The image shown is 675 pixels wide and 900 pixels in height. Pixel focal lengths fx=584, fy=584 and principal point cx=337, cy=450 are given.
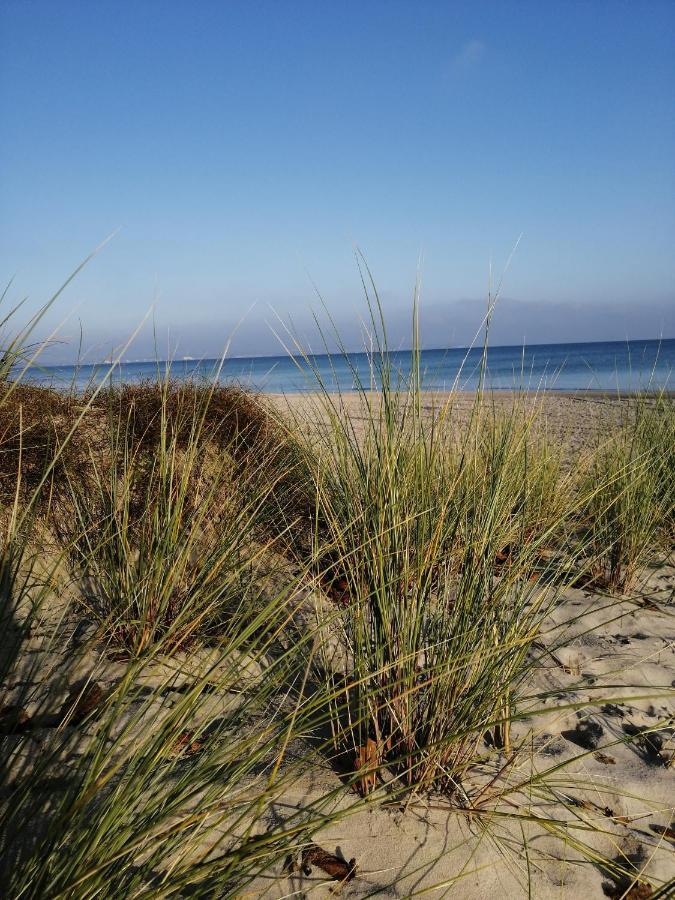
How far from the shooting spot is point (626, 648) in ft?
7.13

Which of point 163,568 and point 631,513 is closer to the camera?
point 163,568

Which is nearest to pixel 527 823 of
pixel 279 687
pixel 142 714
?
pixel 279 687

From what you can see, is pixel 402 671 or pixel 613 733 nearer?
pixel 402 671

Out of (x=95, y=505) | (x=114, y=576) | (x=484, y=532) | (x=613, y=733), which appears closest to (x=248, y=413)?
(x=95, y=505)

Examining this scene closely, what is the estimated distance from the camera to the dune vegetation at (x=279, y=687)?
96 centimetres

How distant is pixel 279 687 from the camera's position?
1.21 metres

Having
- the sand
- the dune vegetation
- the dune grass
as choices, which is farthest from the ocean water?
the sand

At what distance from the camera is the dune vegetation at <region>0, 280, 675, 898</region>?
0.96 m

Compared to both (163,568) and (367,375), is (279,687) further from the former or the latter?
(367,375)

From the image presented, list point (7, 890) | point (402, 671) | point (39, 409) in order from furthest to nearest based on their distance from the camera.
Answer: point (39, 409), point (402, 671), point (7, 890)

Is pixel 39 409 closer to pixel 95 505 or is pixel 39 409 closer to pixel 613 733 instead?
pixel 95 505

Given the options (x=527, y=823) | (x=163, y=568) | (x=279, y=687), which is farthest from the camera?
(x=163, y=568)

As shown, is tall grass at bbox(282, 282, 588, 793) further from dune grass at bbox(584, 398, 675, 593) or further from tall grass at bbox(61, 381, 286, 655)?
dune grass at bbox(584, 398, 675, 593)

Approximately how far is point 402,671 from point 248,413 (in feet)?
7.98
